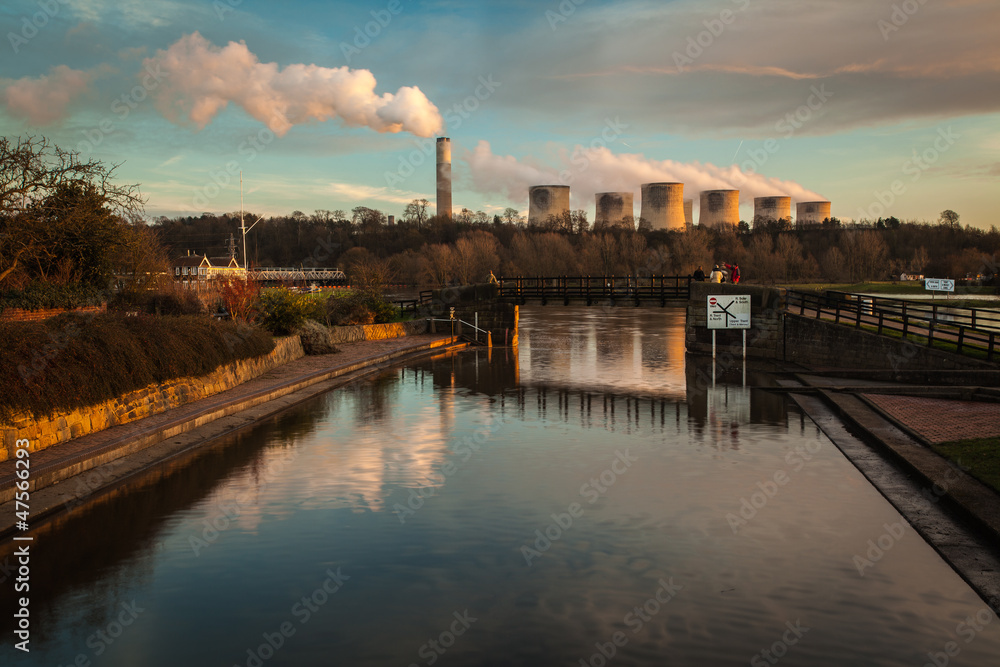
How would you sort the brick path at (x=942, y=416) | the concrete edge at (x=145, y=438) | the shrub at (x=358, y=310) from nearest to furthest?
the concrete edge at (x=145, y=438) < the brick path at (x=942, y=416) < the shrub at (x=358, y=310)

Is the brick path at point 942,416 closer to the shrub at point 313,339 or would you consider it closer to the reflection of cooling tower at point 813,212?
the shrub at point 313,339

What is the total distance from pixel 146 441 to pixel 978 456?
46.7 ft

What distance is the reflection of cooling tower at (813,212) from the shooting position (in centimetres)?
13112

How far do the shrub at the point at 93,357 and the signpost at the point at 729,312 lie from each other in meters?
21.3

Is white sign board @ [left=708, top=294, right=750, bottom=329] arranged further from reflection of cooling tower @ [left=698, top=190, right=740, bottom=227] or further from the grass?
reflection of cooling tower @ [left=698, top=190, right=740, bottom=227]

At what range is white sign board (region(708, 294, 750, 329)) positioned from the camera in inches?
1359

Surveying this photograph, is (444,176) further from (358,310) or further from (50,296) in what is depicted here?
(50,296)

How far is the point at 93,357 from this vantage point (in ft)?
48.5

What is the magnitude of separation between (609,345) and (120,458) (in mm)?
31659

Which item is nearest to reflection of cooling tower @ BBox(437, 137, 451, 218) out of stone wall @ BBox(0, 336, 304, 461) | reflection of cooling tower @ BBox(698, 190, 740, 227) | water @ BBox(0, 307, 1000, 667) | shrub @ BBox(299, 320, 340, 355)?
reflection of cooling tower @ BBox(698, 190, 740, 227)

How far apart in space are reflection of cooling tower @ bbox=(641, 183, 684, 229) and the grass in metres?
100.0

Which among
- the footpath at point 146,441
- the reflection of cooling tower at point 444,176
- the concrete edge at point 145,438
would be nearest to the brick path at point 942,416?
the footpath at point 146,441

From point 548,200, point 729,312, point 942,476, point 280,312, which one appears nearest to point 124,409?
point 942,476

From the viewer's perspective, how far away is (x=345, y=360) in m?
29.1
